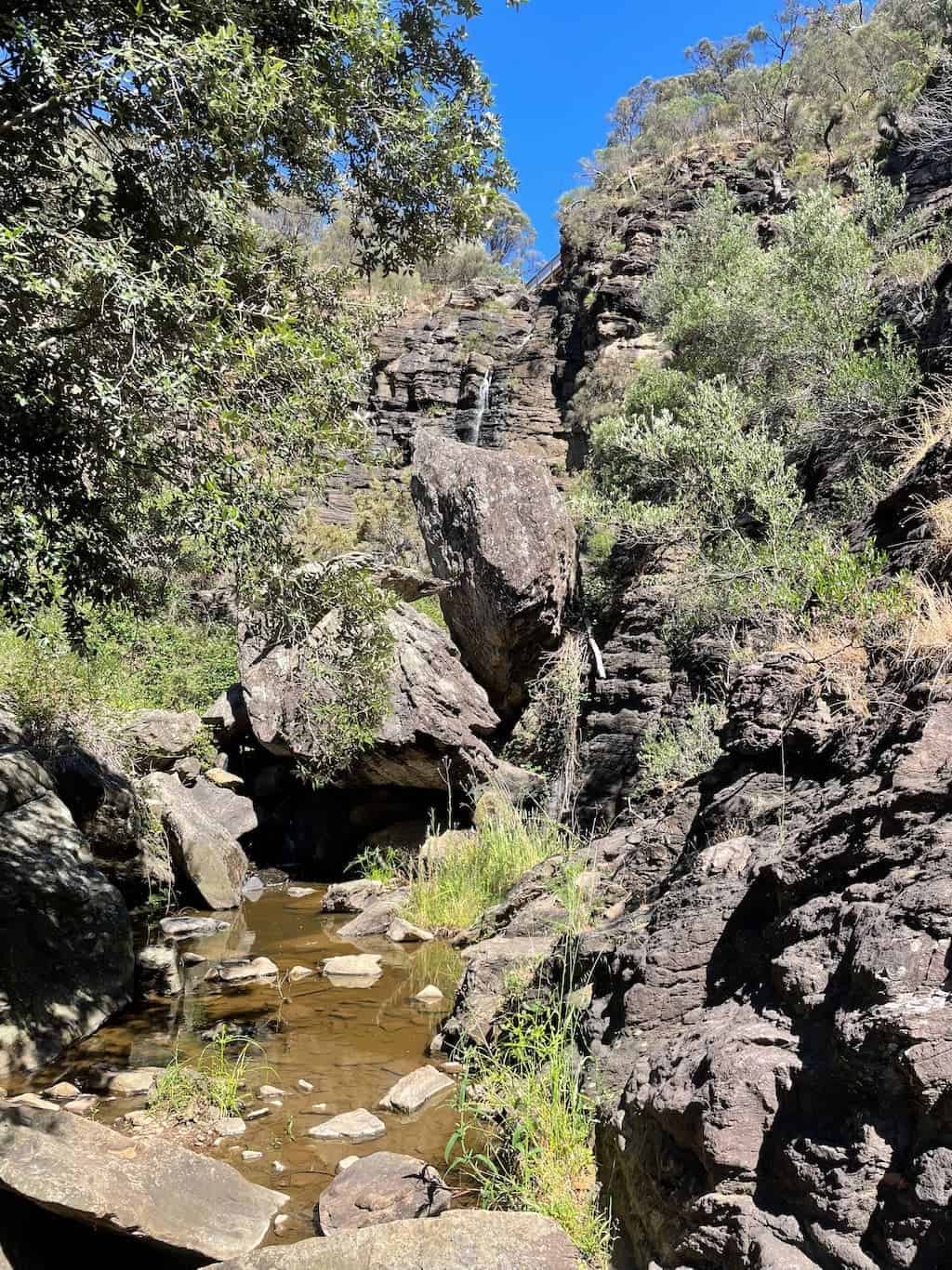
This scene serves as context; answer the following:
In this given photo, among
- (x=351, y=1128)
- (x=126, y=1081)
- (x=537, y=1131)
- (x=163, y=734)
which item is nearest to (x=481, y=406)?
(x=163, y=734)

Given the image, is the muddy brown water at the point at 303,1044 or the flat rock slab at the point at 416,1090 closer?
the muddy brown water at the point at 303,1044

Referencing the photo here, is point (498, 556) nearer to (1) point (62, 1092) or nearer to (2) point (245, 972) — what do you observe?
(2) point (245, 972)

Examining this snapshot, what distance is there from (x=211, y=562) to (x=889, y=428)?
23.8ft

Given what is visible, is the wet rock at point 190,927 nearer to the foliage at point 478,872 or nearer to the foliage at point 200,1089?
the foliage at point 478,872

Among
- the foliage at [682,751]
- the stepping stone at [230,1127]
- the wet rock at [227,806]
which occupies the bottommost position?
the stepping stone at [230,1127]

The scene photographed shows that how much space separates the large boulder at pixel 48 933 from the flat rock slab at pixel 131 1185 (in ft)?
7.75

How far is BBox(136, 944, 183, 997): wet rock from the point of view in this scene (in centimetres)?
767

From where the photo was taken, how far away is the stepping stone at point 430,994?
7.58 meters

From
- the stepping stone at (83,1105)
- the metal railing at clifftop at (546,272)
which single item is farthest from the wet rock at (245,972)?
Answer: the metal railing at clifftop at (546,272)

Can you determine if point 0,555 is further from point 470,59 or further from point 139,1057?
point 470,59

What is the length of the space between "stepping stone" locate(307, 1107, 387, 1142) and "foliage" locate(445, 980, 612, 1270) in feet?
1.59

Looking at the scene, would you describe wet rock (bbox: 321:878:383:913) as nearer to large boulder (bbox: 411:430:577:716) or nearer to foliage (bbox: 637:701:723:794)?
foliage (bbox: 637:701:723:794)

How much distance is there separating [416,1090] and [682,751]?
15.7 feet

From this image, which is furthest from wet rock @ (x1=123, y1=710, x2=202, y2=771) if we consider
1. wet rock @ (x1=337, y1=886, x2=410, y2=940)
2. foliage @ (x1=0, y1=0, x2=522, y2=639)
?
foliage @ (x1=0, y1=0, x2=522, y2=639)
